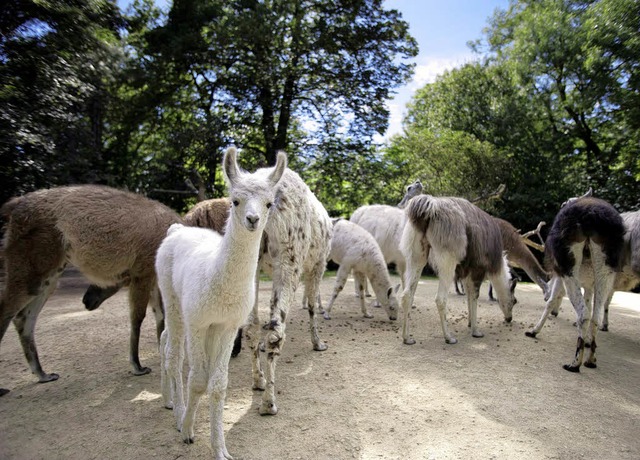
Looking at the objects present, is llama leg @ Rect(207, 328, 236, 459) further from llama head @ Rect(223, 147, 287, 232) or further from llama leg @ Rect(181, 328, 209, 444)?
llama head @ Rect(223, 147, 287, 232)

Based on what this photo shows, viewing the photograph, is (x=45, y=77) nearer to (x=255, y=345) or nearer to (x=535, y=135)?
(x=255, y=345)

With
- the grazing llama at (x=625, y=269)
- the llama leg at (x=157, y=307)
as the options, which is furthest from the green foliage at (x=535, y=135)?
the llama leg at (x=157, y=307)

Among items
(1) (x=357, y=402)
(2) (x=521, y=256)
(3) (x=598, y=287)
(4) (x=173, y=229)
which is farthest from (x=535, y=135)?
(4) (x=173, y=229)

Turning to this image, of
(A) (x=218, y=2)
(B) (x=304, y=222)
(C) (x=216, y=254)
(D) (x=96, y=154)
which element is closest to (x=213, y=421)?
(C) (x=216, y=254)

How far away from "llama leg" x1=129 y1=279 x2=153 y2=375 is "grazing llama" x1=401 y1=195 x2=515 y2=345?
154 inches

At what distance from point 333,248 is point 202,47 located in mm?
13490

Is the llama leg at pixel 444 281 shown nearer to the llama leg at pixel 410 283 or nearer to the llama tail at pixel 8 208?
the llama leg at pixel 410 283

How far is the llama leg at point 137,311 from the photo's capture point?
4949 mm

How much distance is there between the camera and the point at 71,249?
15.9 ft

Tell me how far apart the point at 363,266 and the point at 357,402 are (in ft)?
13.8

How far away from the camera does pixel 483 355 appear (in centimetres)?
595

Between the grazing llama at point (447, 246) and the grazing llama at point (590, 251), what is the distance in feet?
4.20

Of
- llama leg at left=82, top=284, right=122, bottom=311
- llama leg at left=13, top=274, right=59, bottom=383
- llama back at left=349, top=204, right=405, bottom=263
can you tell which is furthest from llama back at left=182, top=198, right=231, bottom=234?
llama back at left=349, top=204, right=405, bottom=263

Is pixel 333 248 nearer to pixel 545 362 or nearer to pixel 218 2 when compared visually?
pixel 545 362
